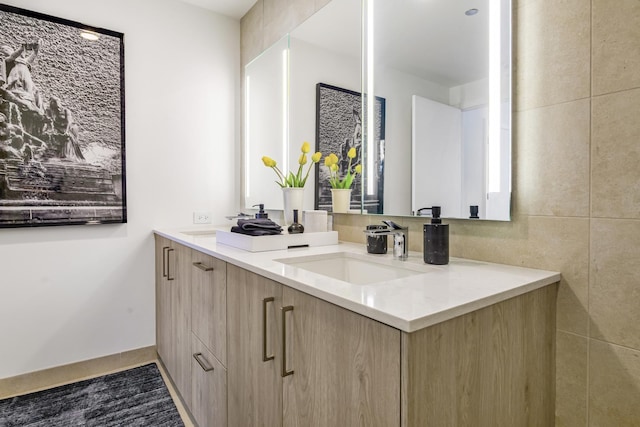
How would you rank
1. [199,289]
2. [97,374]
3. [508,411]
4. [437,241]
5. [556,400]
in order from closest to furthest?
[508,411] < [556,400] < [437,241] < [199,289] < [97,374]

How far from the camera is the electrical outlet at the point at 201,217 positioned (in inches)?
103

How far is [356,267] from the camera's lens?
1449 mm

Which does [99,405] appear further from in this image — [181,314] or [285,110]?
[285,110]

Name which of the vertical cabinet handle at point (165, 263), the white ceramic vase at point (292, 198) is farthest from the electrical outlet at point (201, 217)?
the white ceramic vase at point (292, 198)

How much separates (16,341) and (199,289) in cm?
129

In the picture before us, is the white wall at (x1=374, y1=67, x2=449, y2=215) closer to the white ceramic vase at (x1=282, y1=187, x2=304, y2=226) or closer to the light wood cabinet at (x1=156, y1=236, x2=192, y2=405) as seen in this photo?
the white ceramic vase at (x1=282, y1=187, x2=304, y2=226)

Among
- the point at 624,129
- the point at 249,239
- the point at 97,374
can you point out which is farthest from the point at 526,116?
the point at 97,374

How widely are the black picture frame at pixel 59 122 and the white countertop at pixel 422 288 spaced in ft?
4.79

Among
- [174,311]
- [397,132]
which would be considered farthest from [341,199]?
[174,311]

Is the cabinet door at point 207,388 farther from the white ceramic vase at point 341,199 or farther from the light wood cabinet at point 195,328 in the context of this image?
the white ceramic vase at point 341,199

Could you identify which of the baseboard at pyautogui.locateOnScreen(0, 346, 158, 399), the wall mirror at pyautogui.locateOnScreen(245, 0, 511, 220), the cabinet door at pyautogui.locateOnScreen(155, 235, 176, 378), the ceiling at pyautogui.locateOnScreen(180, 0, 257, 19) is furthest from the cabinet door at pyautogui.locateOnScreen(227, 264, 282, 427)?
the ceiling at pyautogui.locateOnScreen(180, 0, 257, 19)

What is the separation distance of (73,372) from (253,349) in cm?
170

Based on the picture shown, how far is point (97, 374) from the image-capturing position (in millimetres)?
2254

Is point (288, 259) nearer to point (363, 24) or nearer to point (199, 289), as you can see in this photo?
point (199, 289)
